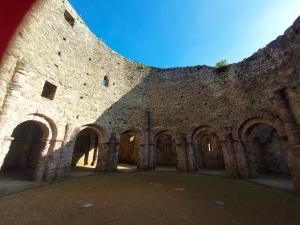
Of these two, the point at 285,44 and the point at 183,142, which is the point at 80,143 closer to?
the point at 183,142

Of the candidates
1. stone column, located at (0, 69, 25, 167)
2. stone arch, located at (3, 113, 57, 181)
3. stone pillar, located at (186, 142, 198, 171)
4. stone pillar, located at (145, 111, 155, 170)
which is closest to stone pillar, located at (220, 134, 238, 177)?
stone pillar, located at (186, 142, 198, 171)

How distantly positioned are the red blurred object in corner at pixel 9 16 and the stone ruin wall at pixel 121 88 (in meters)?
7.08

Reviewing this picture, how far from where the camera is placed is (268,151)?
11133 millimetres

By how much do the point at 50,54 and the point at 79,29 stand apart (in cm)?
357

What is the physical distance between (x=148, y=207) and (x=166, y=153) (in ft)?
40.6

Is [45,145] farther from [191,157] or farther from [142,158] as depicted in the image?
[191,157]

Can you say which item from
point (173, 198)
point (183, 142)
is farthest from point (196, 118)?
point (173, 198)

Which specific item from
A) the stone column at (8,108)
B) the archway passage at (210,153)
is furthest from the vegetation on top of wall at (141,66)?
the stone column at (8,108)

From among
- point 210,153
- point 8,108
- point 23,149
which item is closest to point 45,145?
point 8,108

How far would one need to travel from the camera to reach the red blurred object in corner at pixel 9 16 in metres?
0.85

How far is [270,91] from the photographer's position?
852 cm

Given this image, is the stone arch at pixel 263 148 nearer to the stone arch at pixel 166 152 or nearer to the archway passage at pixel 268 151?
the archway passage at pixel 268 151

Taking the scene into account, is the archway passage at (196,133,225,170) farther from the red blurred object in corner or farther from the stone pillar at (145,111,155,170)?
the red blurred object in corner

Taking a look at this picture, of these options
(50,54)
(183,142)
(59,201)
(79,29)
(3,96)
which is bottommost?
(59,201)
